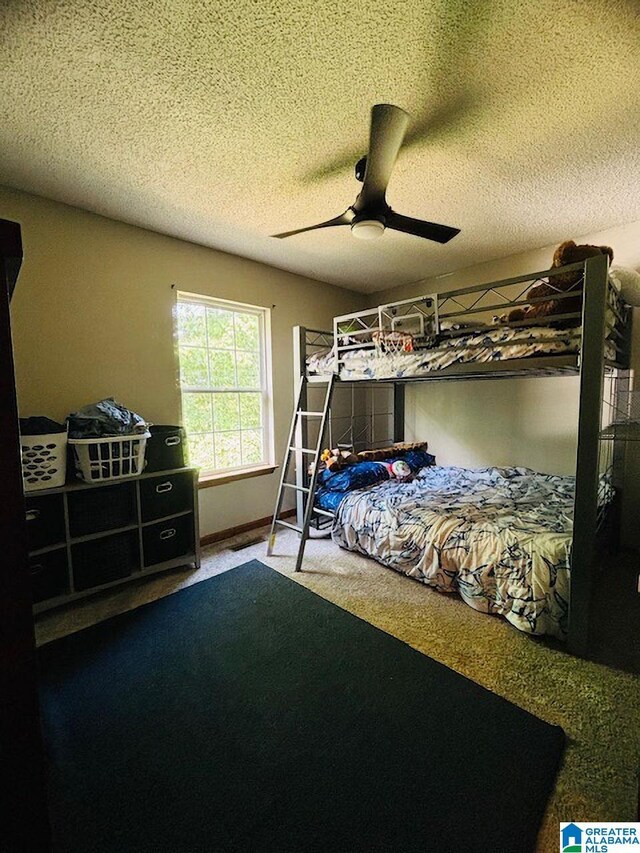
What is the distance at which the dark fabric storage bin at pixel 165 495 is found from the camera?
247cm

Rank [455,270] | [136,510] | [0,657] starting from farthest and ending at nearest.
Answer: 1. [455,270]
2. [136,510]
3. [0,657]

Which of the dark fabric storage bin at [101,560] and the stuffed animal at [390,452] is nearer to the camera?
the dark fabric storage bin at [101,560]

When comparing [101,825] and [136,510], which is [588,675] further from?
[136,510]

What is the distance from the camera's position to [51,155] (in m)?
1.89

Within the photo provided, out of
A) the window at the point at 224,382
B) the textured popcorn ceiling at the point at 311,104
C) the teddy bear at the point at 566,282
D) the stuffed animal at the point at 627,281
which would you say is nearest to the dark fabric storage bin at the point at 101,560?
the window at the point at 224,382

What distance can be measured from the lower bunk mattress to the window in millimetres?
1195

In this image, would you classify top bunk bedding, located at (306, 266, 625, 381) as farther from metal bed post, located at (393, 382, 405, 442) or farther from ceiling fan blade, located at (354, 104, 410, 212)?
metal bed post, located at (393, 382, 405, 442)

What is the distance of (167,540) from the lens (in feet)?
8.52

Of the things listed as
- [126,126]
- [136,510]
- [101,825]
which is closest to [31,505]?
[136,510]

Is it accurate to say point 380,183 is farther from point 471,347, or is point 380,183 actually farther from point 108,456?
point 108,456

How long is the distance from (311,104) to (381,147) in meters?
0.41

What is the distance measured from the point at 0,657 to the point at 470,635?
208 cm

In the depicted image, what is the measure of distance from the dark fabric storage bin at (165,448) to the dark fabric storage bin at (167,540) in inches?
16.0

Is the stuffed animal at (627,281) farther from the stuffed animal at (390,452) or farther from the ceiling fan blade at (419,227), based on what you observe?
the stuffed animal at (390,452)
